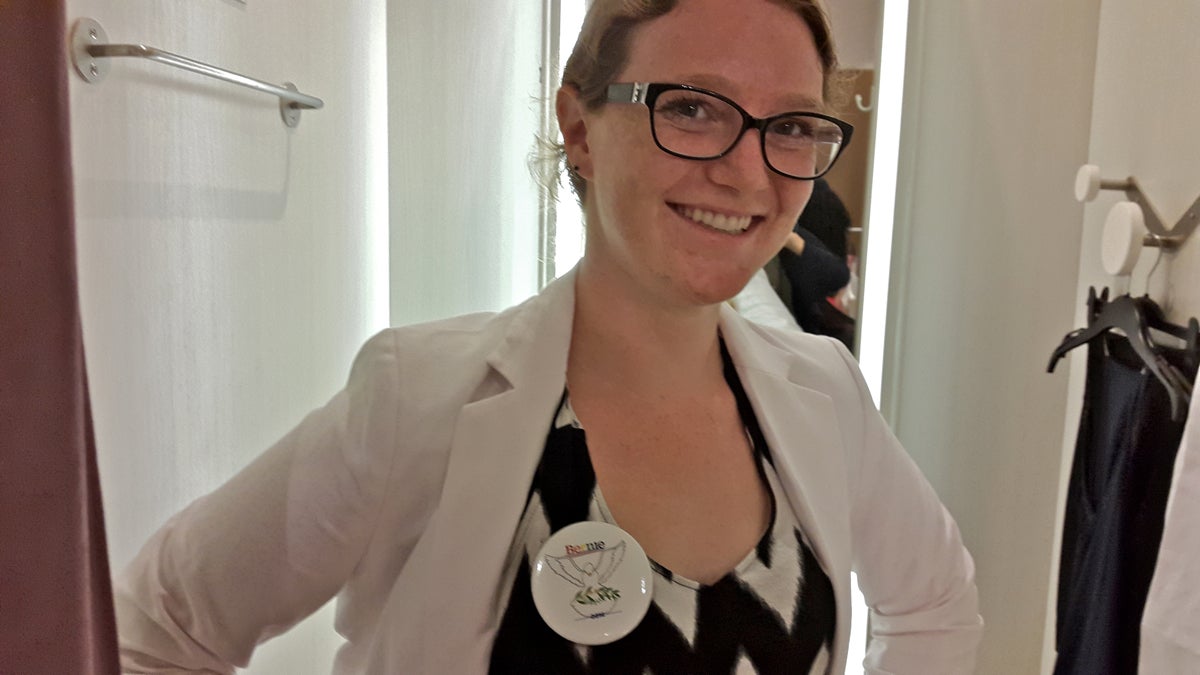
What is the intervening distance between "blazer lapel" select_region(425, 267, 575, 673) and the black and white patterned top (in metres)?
0.02

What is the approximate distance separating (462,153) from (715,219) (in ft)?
2.49

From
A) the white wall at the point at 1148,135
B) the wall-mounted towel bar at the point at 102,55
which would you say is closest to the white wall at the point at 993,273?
the white wall at the point at 1148,135

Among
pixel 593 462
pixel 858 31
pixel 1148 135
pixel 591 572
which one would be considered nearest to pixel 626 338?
pixel 593 462

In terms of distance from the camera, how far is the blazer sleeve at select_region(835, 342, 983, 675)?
35.2 inches

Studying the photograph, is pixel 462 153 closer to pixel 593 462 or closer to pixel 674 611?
pixel 593 462

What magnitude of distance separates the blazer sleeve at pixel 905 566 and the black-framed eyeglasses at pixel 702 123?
332 mm

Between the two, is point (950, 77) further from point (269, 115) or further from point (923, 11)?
point (269, 115)

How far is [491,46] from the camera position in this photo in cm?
139

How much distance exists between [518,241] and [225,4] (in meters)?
0.72

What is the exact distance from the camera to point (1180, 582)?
2.31ft

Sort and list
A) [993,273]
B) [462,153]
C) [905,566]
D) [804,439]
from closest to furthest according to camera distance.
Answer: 1. [804,439]
2. [905,566]
3. [993,273]
4. [462,153]

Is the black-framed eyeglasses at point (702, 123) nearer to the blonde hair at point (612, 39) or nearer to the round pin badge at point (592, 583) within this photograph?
the blonde hair at point (612, 39)

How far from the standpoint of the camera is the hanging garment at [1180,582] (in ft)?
2.25

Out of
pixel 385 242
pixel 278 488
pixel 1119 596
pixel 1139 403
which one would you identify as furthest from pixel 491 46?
pixel 1119 596
